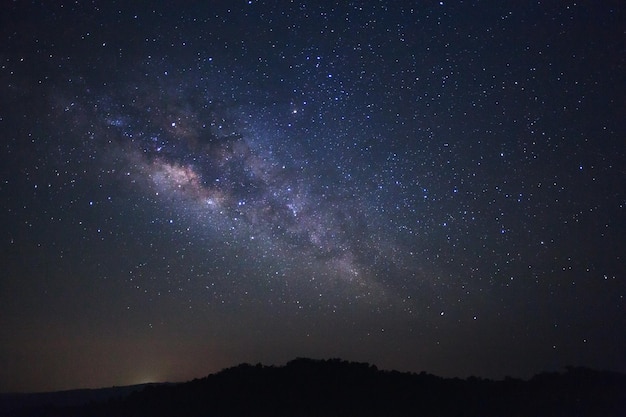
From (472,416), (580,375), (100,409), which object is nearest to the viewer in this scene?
(472,416)

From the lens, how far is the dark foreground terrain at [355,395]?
1502cm

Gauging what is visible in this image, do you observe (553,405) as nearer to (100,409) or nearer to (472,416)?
(472,416)

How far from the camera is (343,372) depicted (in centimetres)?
1736

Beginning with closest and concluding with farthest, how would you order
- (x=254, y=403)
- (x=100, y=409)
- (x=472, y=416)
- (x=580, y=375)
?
1. (x=472, y=416)
2. (x=254, y=403)
3. (x=100, y=409)
4. (x=580, y=375)

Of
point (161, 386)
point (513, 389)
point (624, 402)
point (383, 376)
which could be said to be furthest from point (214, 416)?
point (624, 402)

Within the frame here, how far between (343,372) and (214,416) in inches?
173

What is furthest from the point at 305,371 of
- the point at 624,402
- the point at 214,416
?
the point at 624,402

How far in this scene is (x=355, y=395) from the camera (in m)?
15.8

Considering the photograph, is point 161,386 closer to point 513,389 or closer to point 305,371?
point 305,371

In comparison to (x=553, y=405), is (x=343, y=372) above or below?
above

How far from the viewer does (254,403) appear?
613 inches

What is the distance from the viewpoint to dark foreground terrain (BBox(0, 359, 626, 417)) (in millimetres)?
15016

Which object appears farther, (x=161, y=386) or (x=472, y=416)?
(x=161, y=386)

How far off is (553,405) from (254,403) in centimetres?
825
